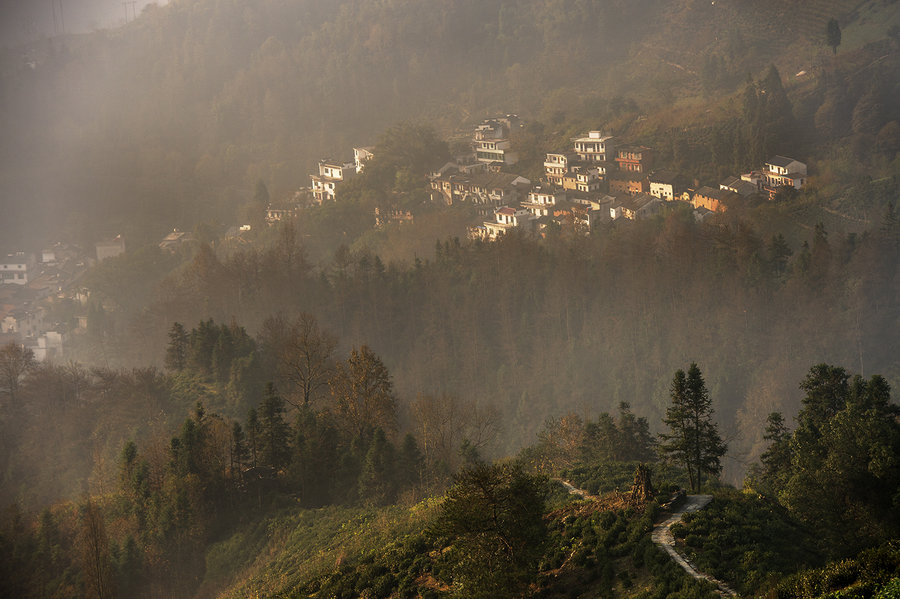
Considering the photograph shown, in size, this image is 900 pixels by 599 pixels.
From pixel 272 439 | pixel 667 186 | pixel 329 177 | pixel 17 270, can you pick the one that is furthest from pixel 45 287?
pixel 667 186

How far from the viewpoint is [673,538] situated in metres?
16.5

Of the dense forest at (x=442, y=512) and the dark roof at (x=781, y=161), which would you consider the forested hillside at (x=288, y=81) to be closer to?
the dark roof at (x=781, y=161)

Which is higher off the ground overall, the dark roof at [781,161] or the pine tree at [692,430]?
the dark roof at [781,161]

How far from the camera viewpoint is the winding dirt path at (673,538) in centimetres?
1487

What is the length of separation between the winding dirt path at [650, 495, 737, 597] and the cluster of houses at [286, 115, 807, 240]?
1176 inches

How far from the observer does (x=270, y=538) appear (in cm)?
2547

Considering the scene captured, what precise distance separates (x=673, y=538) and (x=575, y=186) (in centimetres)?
3753

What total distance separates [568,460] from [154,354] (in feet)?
81.9

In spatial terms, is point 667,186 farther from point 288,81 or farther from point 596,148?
point 288,81

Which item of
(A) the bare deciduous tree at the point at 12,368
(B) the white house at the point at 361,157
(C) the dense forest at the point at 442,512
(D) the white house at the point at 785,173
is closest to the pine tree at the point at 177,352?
Answer: (C) the dense forest at the point at 442,512

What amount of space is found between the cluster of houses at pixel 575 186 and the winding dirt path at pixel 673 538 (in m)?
29.9

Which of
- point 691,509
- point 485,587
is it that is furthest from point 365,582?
point 691,509

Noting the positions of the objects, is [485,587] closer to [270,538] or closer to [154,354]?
[270,538]

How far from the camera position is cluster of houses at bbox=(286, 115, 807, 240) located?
156ft
